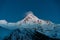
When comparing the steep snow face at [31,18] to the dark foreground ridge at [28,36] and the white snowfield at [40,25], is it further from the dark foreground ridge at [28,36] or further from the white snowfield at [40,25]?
the dark foreground ridge at [28,36]

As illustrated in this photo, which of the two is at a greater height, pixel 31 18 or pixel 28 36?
pixel 31 18

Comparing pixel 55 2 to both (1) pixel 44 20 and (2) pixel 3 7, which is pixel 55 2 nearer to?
(1) pixel 44 20

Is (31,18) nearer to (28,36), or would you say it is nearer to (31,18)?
(31,18)

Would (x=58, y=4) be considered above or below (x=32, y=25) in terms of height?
above

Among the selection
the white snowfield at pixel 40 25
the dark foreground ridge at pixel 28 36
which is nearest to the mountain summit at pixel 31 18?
the white snowfield at pixel 40 25

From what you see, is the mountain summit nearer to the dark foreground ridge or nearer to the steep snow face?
the steep snow face

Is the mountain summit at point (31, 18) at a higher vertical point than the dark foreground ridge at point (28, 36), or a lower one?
higher

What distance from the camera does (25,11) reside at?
365 cm

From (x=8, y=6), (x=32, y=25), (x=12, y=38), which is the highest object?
(x=8, y=6)

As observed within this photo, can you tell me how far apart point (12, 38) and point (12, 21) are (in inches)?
10.6

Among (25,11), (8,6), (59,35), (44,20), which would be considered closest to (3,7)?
(8,6)

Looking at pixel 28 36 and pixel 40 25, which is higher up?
pixel 40 25

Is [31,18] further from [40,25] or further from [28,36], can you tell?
[28,36]

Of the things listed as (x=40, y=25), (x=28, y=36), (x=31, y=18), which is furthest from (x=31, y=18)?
(x=28, y=36)
